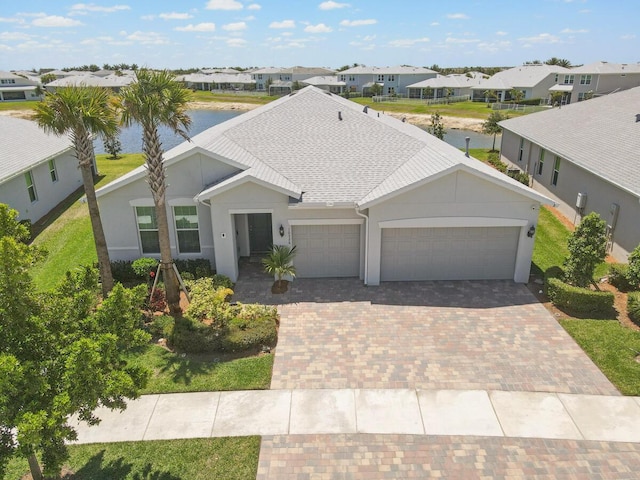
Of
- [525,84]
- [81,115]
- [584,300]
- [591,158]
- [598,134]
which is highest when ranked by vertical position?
[81,115]

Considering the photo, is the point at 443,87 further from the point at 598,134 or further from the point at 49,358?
the point at 49,358

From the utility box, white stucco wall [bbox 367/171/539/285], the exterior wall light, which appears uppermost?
A: white stucco wall [bbox 367/171/539/285]

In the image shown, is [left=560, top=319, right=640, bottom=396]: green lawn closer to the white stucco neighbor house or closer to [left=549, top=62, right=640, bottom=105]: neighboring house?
the white stucco neighbor house

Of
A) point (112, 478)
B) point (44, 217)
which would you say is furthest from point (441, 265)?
point (44, 217)

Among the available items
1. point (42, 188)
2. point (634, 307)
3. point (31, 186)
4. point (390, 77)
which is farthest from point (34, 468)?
point (390, 77)

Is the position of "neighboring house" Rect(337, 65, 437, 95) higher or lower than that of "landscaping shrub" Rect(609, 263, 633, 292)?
higher

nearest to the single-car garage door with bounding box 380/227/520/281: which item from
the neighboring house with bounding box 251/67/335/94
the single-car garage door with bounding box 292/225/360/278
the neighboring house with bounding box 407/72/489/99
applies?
the single-car garage door with bounding box 292/225/360/278
